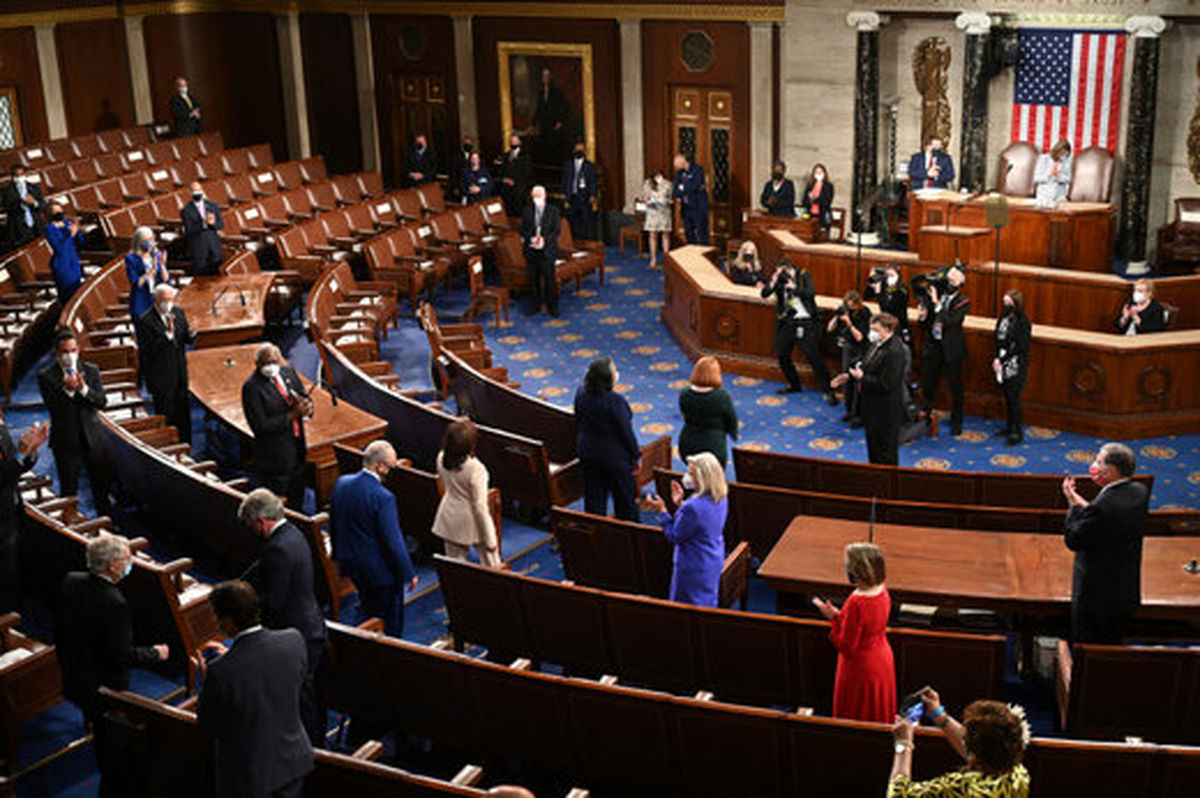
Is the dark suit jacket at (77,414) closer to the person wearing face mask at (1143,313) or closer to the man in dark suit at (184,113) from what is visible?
the person wearing face mask at (1143,313)

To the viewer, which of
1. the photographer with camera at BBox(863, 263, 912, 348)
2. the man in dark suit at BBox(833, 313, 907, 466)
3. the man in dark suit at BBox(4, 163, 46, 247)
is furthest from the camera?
the man in dark suit at BBox(4, 163, 46, 247)

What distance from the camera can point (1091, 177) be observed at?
15.6 metres

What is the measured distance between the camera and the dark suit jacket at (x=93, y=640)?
5.77 m

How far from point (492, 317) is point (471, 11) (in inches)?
257

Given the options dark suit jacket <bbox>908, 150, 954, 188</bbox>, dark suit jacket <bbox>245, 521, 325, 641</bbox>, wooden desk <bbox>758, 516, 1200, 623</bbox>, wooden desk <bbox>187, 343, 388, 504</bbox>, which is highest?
dark suit jacket <bbox>908, 150, 954, 188</bbox>

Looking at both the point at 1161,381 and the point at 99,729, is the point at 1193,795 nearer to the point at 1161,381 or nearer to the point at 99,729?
the point at 99,729

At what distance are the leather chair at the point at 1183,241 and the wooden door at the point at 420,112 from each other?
33.6ft

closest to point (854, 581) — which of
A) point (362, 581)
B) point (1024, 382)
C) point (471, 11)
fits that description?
point (362, 581)

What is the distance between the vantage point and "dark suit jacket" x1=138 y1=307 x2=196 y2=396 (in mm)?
10008

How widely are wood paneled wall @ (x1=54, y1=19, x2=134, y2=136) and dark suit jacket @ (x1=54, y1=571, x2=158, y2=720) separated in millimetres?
15380

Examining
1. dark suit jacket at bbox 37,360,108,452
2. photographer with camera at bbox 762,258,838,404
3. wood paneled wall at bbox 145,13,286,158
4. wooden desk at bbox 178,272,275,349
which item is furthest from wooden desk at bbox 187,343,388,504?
wood paneled wall at bbox 145,13,286,158

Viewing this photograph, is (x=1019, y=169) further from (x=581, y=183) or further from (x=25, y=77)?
(x=25, y=77)

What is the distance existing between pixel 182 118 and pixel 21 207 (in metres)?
5.00

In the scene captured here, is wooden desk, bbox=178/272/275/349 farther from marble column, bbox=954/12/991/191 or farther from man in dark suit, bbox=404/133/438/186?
marble column, bbox=954/12/991/191
